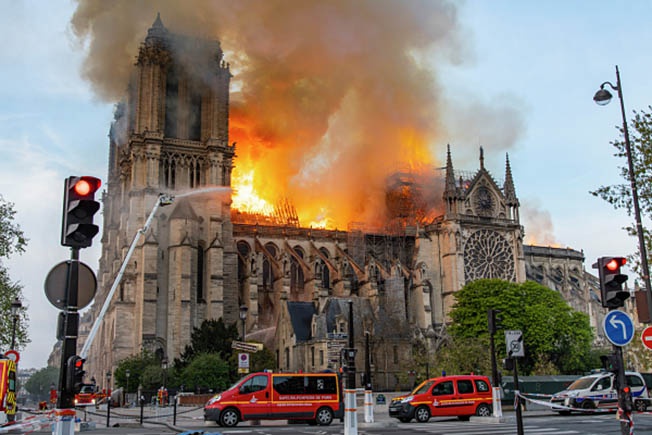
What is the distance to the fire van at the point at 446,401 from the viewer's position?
2309 cm

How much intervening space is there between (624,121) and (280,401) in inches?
522

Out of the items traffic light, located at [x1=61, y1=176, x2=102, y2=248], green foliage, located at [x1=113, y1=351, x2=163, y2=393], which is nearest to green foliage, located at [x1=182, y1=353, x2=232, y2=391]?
green foliage, located at [x1=113, y1=351, x2=163, y2=393]

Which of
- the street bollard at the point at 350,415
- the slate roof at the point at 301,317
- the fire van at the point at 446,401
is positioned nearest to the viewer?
the street bollard at the point at 350,415

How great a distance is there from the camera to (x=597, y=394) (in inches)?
979

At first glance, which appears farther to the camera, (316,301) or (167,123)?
(167,123)

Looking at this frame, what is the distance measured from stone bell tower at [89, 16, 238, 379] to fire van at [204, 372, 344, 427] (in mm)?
31058

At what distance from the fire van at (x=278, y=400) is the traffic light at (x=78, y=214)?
48.1 feet

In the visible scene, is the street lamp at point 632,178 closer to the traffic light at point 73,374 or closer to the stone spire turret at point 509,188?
the traffic light at point 73,374

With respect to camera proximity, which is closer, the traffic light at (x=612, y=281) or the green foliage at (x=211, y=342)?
the traffic light at (x=612, y=281)

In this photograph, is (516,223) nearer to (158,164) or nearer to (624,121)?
(158,164)

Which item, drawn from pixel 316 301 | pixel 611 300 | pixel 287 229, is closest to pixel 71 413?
pixel 611 300

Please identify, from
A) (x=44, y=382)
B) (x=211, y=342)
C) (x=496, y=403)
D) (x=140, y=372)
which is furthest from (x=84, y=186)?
(x=44, y=382)

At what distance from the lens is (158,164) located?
57.3 metres

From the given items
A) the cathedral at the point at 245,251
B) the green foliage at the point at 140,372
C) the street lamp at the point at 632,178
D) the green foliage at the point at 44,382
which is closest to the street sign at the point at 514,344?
the street lamp at the point at 632,178
